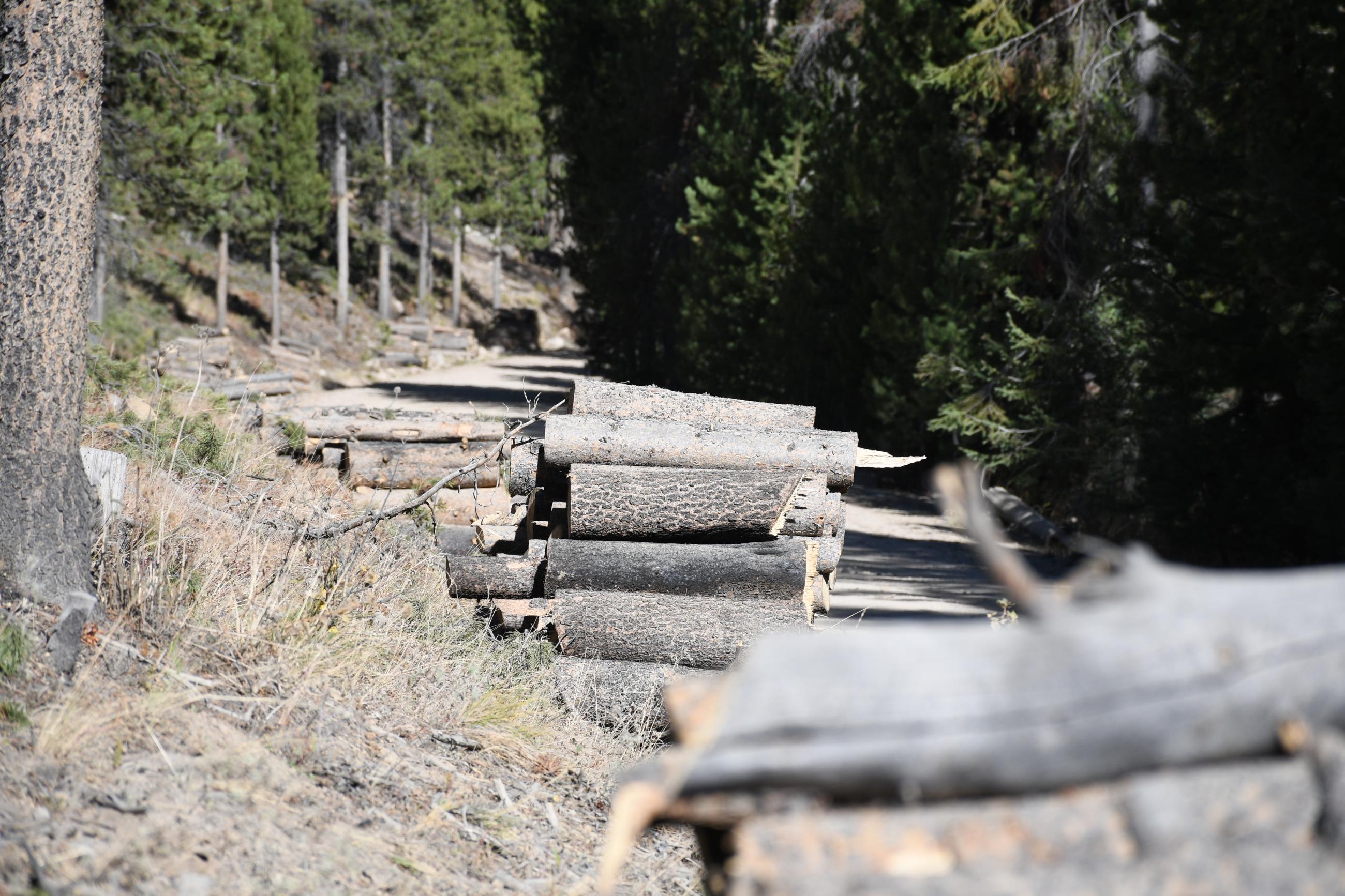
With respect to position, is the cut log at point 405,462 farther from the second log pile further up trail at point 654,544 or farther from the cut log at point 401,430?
the second log pile further up trail at point 654,544

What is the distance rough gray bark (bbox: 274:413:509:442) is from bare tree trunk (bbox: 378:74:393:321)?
3097cm

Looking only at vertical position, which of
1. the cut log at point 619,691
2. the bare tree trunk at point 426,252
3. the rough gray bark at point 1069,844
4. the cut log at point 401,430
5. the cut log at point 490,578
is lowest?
the cut log at point 619,691

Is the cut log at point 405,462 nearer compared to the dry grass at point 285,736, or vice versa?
the dry grass at point 285,736

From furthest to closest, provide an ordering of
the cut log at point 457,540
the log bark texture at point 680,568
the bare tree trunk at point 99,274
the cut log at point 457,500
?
the bare tree trunk at point 99,274, the cut log at point 457,500, the cut log at point 457,540, the log bark texture at point 680,568

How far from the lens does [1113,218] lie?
37.2 ft

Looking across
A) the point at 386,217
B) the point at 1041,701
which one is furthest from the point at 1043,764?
the point at 386,217

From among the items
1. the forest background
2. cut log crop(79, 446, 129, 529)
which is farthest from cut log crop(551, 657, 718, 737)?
the forest background

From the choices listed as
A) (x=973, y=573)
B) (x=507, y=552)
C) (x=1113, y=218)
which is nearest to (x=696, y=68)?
(x=1113, y=218)

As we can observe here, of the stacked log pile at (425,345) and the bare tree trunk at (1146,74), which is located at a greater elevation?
the bare tree trunk at (1146,74)

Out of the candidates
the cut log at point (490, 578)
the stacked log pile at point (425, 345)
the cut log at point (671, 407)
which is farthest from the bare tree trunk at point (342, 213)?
the cut log at point (490, 578)

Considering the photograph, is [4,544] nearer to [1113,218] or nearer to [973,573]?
[973,573]

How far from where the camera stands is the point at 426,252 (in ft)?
147

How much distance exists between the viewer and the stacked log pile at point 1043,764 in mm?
1639

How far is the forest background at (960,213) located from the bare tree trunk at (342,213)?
4982mm
